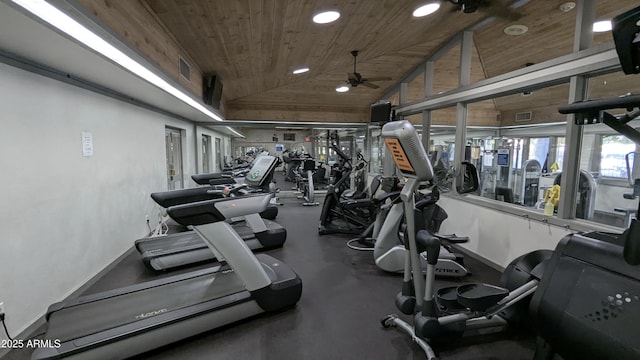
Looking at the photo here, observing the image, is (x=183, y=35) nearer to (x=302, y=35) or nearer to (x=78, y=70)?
(x=78, y=70)

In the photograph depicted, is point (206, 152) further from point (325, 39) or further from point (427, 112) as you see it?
point (427, 112)

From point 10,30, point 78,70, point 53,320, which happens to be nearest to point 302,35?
point 78,70

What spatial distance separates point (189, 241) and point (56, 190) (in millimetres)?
1598

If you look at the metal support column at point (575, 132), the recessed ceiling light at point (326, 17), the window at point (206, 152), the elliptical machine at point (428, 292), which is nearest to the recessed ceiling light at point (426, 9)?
the recessed ceiling light at point (326, 17)

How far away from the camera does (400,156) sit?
6.47 feet

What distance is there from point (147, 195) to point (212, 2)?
317 cm

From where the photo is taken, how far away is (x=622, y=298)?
1310mm

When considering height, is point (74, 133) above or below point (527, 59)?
below

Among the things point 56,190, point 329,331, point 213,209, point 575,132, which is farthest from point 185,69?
point 575,132

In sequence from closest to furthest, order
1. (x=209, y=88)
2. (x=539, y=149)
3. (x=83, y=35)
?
(x=83, y=35)
(x=539, y=149)
(x=209, y=88)

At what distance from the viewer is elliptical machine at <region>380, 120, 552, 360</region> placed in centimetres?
189

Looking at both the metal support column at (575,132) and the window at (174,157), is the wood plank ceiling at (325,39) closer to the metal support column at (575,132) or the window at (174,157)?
the metal support column at (575,132)

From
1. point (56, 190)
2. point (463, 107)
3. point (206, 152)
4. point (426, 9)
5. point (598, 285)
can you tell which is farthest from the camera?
point (206, 152)

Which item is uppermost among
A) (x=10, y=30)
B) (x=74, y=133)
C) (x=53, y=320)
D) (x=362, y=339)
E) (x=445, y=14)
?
(x=445, y=14)
